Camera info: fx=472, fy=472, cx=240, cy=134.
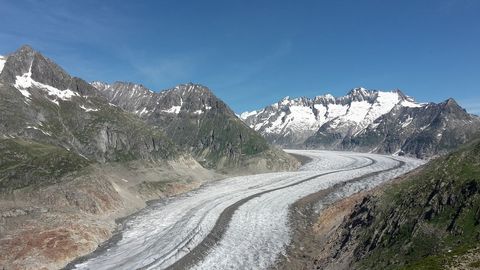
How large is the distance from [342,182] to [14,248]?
67069 millimetres

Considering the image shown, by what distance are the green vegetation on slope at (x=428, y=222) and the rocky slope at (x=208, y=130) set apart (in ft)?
300

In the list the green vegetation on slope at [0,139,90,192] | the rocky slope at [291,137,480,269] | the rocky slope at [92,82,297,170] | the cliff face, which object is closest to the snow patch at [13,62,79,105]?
the green vegetation on slope at [0,139,90,192]

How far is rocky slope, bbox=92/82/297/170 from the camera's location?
476ft

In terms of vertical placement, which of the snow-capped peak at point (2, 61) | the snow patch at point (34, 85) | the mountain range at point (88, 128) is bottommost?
the mountain range at point (88, 128)

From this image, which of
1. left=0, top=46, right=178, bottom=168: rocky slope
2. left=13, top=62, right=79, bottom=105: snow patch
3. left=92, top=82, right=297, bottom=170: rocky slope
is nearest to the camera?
left=0, top=46, right=178, bottom=168: rocky slope

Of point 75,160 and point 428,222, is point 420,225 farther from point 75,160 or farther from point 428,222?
point 75,160

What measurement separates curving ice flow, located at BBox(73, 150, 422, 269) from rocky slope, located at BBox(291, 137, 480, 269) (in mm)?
6005

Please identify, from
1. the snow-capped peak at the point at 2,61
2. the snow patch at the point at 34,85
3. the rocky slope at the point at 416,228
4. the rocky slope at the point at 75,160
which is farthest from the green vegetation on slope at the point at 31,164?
the rocky slope at the point at 416,228

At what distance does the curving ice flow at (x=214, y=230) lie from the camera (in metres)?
47.4

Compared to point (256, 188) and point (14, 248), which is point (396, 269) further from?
point (256, 188)

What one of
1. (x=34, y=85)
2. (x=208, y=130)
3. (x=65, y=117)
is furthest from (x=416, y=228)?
(x=208, y=130)

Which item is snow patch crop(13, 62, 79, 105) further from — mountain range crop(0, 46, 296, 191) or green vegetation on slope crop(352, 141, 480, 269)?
green vegetation on slope crop(352, 141, 480, 269)

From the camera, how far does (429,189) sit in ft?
147

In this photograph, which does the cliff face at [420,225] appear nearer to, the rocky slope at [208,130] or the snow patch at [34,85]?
the snow patch at [34,85]
